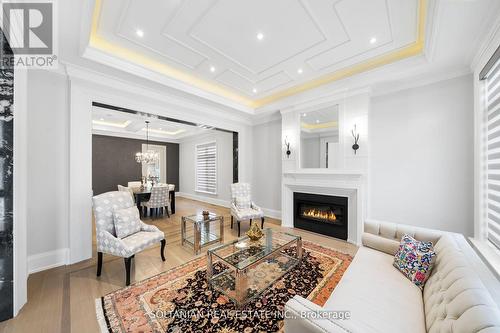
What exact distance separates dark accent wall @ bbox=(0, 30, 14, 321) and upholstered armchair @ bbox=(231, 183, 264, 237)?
2.76 meters

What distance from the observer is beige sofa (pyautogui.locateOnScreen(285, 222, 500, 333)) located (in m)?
0.82

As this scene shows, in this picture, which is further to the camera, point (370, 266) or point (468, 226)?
point (468, 226)

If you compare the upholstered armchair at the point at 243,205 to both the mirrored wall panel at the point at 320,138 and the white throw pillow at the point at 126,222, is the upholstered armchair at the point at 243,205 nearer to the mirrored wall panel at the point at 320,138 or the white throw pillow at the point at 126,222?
the mirrored wall panel at the point at 320,138

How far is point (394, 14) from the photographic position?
2.03 m

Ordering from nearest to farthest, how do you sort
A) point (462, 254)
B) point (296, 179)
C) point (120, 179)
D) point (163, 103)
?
point (462, 254) < point (163, 103) < point (296, 179) < point (120, 179)

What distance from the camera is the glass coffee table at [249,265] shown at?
183cm

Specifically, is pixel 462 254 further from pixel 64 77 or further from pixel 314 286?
pixel 64 77

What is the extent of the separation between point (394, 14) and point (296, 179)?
2.88 metres

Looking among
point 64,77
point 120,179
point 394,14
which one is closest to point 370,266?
point 394,14

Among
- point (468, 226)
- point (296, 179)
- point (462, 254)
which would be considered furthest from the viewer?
point (296, 179)

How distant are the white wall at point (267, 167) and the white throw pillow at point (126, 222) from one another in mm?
3211

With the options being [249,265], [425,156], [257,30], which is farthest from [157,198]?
[425,156]

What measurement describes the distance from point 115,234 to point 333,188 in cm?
358

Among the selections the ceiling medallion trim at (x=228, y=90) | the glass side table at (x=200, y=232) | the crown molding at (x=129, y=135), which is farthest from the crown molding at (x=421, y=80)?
the crown molding at (x=129, y=135)
